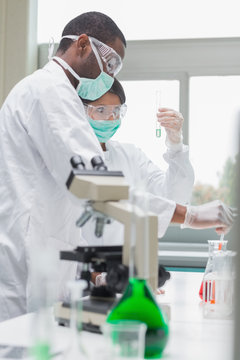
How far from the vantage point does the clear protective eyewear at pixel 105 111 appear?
2621 millimetres

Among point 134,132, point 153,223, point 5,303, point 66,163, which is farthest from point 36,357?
point 134,132

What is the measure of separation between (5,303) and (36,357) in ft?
2.76

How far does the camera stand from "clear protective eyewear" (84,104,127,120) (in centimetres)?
262

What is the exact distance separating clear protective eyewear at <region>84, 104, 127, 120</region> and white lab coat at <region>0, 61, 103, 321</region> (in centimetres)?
84

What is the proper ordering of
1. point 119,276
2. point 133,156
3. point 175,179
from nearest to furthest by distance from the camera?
point 119,276
point 175,179
point 133,156

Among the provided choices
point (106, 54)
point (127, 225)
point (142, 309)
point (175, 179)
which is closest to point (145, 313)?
point (142, 309)

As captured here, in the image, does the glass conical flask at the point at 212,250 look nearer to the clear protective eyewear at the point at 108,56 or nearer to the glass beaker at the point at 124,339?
the clear protective eyewear at the point at 108,56

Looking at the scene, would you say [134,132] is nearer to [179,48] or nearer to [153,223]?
[179,48]

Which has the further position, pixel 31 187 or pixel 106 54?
pixel 106 54

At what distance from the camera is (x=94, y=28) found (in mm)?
1987

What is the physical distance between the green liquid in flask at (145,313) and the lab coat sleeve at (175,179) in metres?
1.92

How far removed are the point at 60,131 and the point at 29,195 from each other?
0.87 ft

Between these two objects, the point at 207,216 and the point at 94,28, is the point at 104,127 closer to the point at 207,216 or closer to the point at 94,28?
the point at 94,28

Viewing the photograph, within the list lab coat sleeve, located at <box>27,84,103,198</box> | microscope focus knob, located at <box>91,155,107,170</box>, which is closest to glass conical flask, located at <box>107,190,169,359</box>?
microscope focus knob, located at <box>91,155,107,170</box>
